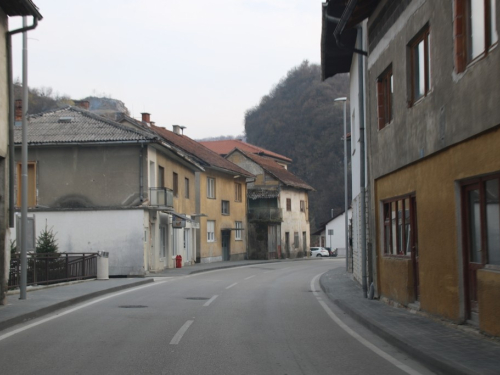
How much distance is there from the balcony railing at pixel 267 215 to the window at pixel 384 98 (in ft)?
130

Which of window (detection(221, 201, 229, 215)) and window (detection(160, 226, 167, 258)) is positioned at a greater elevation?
window (detection(221, 201, 229, 215))

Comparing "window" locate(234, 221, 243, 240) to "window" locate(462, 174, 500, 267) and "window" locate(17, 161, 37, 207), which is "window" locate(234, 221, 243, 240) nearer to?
"window" locate(17, 161, 37, 207)

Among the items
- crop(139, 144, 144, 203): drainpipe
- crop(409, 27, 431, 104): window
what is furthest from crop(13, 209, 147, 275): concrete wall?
crop(409, 27, 431, 104): window

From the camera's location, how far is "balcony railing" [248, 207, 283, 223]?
2144 inches

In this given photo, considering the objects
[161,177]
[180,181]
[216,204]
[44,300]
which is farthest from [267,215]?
[44,300]

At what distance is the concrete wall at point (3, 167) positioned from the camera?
1333 centimetres

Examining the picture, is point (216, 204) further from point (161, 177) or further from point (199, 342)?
point (199, 342)

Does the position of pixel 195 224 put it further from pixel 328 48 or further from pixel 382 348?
pixel 382 348

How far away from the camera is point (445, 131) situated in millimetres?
9922

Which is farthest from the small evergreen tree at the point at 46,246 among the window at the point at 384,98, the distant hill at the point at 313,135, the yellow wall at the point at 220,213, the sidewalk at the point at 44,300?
the distant hill at the point at 313,135

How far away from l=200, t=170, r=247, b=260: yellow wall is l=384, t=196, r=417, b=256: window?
2853 centimetres

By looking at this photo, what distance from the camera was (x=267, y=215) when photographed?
5491cm

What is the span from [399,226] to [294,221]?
48146 mm

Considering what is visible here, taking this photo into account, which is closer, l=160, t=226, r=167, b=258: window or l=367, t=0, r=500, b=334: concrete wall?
l=367, t=0, r=500, b=334: concrete wall
